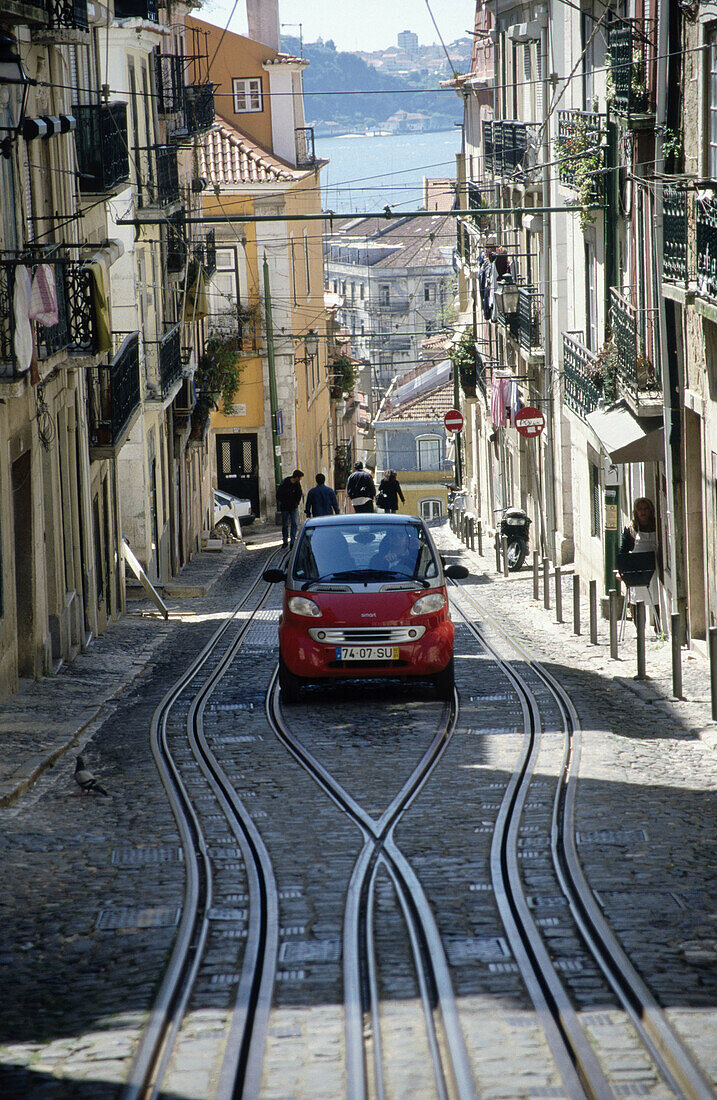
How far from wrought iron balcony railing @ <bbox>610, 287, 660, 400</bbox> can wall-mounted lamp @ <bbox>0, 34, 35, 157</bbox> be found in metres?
7.64

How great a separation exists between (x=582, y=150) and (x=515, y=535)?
26.6ft

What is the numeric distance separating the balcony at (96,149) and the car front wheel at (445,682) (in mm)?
10129

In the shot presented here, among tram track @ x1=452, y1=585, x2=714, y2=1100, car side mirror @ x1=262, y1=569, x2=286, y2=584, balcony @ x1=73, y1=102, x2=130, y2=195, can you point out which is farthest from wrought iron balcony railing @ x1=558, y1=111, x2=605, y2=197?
tram track @ x1=452, y1=585, x2=714, y2=1100

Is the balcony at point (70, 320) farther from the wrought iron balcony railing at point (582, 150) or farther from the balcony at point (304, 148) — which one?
the balcony at point (304, 148)

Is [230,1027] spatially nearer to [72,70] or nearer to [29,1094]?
[29,1094]

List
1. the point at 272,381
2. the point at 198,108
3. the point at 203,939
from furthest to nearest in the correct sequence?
the point at 272,381 < the point at 198,108 < the point at 203,939

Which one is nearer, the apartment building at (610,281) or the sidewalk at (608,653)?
the sidewalk at (608,653)

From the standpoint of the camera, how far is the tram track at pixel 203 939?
540 cm

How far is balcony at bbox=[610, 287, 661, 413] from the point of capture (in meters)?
17.5

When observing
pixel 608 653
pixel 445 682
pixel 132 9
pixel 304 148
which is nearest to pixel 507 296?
pixel 132 9

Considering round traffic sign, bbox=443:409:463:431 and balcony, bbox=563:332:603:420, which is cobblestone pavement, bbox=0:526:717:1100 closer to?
balcony, bbox=563:332:603:420

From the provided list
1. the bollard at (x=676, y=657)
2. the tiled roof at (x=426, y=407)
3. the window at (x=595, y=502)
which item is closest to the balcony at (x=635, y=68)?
the window at (x=595, y=502)

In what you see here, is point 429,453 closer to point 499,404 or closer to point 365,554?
point 499,404

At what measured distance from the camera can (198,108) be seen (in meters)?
34.1
